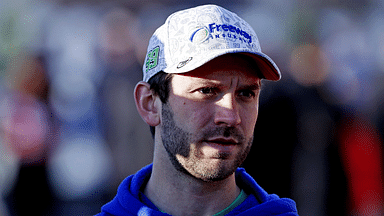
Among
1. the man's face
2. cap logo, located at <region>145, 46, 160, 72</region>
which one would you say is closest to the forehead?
the man's face

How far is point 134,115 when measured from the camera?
5895 millimetres

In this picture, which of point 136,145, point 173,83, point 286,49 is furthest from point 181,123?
point 286,49

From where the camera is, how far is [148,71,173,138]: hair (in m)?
2.45

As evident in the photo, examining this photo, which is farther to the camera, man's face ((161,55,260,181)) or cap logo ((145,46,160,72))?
cap logo ((145,46,160,72))

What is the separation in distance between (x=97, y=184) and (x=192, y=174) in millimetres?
4668

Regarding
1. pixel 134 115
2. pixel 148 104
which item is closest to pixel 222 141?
pixel 148 104

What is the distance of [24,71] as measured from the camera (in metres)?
6.05

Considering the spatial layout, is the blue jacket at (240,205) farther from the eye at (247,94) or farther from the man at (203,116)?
the eye at (247,94)

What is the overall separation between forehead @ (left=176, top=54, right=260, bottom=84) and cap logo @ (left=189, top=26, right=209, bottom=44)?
14 centimetres

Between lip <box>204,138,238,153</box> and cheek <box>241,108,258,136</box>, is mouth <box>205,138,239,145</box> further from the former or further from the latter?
cheek <box>241,108,258,136</box>

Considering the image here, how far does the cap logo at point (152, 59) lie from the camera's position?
8.37 ft

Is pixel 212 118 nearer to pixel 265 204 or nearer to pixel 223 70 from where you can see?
pixel 223 70

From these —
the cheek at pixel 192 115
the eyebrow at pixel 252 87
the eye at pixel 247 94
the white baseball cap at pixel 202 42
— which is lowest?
the cheek at pixel 192 115

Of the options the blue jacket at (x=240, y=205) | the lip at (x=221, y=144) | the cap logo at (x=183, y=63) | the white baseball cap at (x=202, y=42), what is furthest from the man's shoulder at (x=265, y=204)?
the cap logo at (x=183, y=63)
